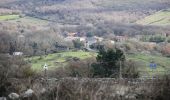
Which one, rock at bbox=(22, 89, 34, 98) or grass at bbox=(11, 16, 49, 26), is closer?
rock at bbox=(22, 89, 34, 98)

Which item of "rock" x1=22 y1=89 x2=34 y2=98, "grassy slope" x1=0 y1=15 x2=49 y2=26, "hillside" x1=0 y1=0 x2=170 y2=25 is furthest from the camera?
"hillside" x1=0 y1=0 x2=170 y2=25

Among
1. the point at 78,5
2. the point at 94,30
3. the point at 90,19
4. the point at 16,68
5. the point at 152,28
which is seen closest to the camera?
the point at 16,68

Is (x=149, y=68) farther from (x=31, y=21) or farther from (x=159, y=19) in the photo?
(x=159, y=19)

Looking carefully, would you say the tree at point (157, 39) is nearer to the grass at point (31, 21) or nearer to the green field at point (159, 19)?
the green field at point (159, 19)

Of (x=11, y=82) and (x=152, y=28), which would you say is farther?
(x=152, y=28)

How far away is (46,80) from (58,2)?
131573 mm

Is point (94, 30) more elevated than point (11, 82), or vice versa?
point (11, 82)

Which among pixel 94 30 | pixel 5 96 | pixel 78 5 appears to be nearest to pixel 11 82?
pixel 5 96

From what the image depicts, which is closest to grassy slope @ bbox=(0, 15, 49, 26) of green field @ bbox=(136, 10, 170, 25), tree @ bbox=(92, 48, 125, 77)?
green field @ bbox=(136, 10, 170, 25)

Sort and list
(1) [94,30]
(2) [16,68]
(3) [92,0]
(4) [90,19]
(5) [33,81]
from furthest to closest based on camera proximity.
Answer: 1. (3) [92,0]
2. (4) [90,19]
3. (1) [94,30]
4. (2) [16,68]
5. (5) [33,81]

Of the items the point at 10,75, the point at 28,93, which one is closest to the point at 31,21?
the point at 10,75

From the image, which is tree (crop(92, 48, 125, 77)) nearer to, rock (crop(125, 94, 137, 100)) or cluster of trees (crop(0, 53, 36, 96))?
cluster of trees (crop(0, 53, 36, 96))

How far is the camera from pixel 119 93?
14.2m

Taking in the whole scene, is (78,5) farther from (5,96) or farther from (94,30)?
(5,96)
